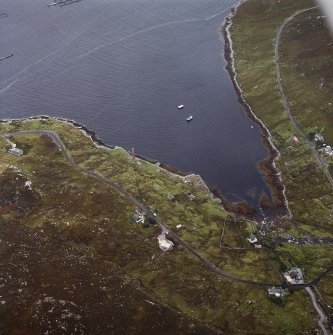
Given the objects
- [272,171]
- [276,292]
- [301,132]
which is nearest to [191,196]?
[272,171]

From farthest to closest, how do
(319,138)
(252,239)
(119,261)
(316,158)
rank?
(319,138), (316,158), (252,239), (119,261)

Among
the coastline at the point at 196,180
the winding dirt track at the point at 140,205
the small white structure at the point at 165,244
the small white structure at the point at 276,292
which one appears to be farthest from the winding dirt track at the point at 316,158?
the small white structure at the point at 165,244

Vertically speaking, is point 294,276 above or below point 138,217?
below

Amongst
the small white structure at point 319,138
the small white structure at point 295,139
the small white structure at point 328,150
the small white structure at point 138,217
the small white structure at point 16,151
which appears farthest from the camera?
the small white structure at point 16,151

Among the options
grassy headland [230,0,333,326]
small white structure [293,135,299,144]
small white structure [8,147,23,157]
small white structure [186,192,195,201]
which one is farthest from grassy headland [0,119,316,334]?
small white structure [293,135,299,144]

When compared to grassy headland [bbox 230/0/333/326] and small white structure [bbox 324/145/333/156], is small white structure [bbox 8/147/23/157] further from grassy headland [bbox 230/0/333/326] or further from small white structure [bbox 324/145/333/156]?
small white structure [bbox 324/145/333/156]

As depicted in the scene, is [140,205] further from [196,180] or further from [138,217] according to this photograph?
[196,180]

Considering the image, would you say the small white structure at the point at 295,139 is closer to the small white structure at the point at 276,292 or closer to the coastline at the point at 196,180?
the coastline at the point at 196,180

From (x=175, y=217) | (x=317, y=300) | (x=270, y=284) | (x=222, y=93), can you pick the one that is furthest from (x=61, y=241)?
(x=222, y=93)

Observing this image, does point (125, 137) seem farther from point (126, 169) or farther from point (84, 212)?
point (84, 212)
